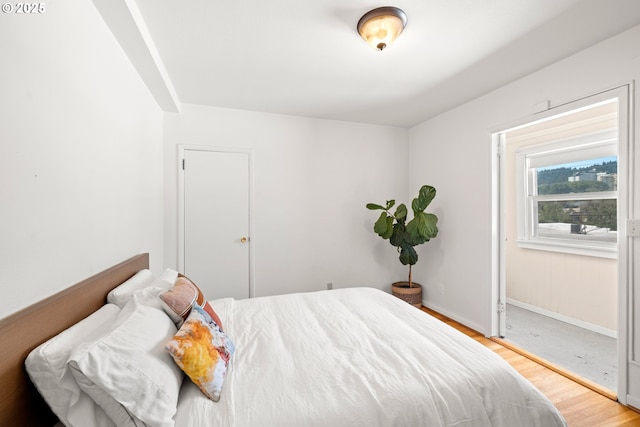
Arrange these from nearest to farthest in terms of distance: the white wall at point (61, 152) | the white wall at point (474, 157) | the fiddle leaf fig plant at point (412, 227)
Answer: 1. the white wall at point (61, 152)
2. the white wall at point (474, 157)
3. the fiddle leaf fig plant at point (412, 227)

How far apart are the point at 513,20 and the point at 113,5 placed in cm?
233

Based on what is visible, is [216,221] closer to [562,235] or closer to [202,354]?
[202,354]

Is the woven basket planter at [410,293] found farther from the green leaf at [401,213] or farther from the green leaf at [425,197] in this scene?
the green leaf at [425,197]

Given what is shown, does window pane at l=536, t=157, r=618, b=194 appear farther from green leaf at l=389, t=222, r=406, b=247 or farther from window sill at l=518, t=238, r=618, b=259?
green leaf at l=389, t=222, r=406, b=247

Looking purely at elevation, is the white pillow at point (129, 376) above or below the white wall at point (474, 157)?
below

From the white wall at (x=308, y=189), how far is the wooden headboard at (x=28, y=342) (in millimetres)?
2006

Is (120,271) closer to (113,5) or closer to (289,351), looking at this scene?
(289,351)

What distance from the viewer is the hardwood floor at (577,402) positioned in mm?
1701

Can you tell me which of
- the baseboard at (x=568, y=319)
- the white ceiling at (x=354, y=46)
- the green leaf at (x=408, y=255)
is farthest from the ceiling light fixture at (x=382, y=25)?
the baseboard at (x=568, y=319)

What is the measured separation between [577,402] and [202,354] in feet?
8.07

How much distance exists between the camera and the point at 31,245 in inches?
38.6

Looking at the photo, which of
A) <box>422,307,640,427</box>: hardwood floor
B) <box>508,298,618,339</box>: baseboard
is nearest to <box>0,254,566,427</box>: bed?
<box>422,307,640,427</box>: hardwood floor

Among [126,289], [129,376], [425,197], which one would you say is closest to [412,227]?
[425,197]

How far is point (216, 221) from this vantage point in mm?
3168
